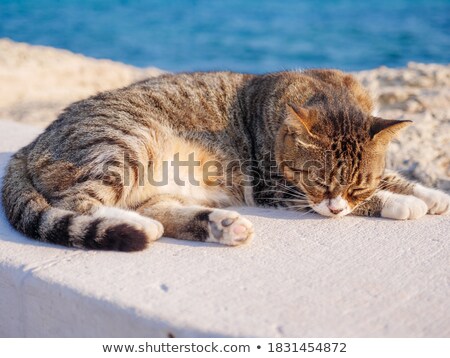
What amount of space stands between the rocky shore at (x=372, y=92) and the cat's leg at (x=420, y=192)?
45.2 inches

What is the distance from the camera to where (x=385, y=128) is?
304 cm

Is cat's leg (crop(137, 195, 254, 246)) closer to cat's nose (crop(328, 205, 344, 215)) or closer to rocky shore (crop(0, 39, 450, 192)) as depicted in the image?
cat's nose (crop(328, 205, 344, 215))

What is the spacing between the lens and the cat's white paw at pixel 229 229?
2768mm

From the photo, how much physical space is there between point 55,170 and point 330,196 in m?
1.42

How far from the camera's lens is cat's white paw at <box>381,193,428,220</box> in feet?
10.3

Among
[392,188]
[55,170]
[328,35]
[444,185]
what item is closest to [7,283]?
[55,170]

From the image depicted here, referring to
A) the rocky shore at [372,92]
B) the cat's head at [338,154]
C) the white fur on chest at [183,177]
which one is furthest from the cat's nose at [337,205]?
the rocky shore at [372,92]

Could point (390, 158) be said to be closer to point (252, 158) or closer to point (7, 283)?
point (252, 158)

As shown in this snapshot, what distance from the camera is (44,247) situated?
2.72 m

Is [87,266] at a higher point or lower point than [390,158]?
lower

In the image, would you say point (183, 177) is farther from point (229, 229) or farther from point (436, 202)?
point (436, 202)

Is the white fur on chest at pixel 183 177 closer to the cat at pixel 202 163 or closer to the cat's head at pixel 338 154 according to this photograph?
the cat at pixel 202 163
